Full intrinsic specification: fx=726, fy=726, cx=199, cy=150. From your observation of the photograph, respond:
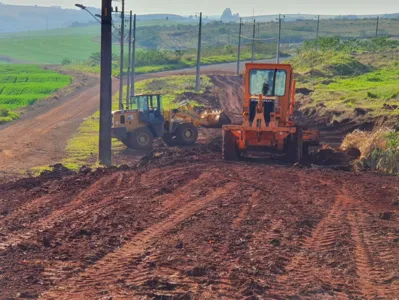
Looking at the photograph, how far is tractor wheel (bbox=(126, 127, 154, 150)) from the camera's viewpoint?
91.5ft

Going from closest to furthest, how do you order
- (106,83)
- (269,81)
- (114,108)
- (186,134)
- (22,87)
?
(269,81)
(106,83)
(186,134)
(114,108)
(22,87)

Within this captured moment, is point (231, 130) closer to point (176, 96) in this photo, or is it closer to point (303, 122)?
point (303, 122)

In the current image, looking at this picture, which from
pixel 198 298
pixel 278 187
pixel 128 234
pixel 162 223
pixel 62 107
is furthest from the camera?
pixel 62 107

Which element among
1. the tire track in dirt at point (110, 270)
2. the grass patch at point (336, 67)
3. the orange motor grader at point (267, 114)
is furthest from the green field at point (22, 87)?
the tire track in dirt at point (110, 270)

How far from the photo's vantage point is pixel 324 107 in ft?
123

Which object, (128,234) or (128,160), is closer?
(128,234)

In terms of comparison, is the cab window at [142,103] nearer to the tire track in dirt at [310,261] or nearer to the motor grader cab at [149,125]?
the motor grader cab at [149,125]

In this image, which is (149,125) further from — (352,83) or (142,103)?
(352,83)

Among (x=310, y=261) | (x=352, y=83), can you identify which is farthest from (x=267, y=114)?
(x=352, y=83)

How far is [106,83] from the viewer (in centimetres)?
2372

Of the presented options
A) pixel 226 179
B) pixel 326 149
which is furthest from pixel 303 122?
pixel 226 179

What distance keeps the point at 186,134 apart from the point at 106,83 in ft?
20.5

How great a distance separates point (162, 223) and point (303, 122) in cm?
2274

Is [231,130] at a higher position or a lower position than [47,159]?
higher
